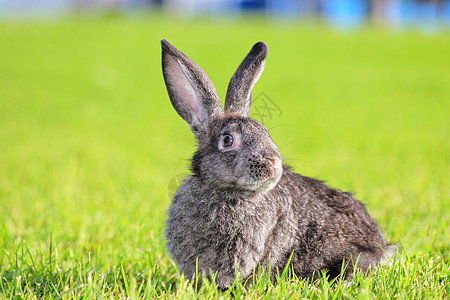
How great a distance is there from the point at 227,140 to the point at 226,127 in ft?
0.30

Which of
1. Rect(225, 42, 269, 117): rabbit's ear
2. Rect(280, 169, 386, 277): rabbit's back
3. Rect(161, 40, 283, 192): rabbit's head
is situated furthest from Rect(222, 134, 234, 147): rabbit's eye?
Rect(280, 169, 386, 277): rabbit's back

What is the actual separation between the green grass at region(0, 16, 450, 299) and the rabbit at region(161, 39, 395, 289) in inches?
8.6

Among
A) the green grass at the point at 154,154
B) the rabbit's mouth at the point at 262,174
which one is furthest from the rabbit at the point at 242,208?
the green grass at the point at 154,154

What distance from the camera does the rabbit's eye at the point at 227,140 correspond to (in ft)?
11.3

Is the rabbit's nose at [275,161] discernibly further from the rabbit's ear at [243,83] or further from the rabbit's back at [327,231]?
the rabbit's ear at [243,83]

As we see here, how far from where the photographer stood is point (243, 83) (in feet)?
12.2

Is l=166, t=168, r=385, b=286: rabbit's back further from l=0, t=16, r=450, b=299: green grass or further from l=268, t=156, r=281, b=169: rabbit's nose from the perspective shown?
l=268, t=156, r=281, b=169: rabbit's nose

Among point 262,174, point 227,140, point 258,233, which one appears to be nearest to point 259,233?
point 258,233

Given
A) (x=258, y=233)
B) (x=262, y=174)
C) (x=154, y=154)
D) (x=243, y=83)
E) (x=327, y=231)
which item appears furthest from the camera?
(x=154, y=154)

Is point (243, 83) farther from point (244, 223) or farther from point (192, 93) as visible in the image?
point (244, 223)

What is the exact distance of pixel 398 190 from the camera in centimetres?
629

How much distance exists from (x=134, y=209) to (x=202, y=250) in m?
2.27

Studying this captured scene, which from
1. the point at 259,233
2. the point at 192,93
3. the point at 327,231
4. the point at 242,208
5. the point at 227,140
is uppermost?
the point at 192,93

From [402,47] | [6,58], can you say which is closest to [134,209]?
[6,58]
